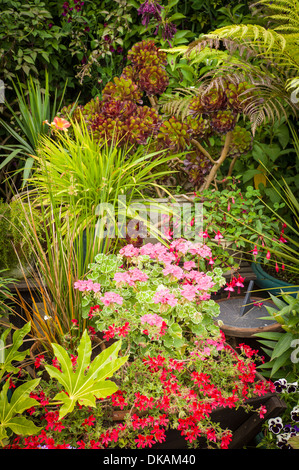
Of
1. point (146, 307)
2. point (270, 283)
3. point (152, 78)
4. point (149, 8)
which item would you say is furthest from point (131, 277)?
point (149, 8)

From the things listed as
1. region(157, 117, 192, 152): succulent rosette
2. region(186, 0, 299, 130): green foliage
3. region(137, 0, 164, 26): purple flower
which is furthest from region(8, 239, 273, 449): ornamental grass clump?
region(137, 0, 164, 26): purple flower

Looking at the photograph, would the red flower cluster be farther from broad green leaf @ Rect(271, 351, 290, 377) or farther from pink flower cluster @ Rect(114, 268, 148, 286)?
broad green leaf @ Rect(271, 351, 290, 377)

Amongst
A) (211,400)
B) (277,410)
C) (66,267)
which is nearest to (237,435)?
(277,410)

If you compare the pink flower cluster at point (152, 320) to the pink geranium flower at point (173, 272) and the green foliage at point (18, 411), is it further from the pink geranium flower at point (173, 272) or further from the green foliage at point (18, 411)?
the green foliage at point (18, 411)

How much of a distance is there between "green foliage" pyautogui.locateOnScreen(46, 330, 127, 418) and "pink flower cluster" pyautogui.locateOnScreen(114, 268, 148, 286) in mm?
342

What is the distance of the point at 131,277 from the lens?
1703 millimetres

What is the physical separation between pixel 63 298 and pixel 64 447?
636 millimetres

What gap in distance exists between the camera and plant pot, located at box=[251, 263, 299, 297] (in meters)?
2.32

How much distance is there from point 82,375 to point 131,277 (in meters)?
0.49

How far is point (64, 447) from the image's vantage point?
52.0 inches

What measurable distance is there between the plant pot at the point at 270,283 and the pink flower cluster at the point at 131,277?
889mm

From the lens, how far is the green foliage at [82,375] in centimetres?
125
